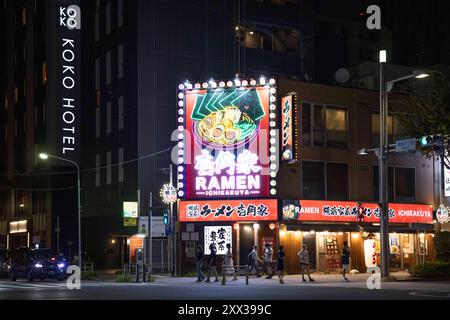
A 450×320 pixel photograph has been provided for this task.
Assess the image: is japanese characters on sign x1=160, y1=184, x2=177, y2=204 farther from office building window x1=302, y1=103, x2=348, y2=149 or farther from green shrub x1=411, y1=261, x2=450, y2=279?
green shrub x1=411, y1=261, x2=450, y2=279

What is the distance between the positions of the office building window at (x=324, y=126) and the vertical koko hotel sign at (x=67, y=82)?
25268 mm

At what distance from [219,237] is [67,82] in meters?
25.6

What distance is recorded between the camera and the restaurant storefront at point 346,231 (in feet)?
144

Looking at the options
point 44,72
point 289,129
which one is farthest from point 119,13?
point 289,129

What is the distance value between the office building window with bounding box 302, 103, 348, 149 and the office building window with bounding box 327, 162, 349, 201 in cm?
132

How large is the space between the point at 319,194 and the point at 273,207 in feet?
13.9

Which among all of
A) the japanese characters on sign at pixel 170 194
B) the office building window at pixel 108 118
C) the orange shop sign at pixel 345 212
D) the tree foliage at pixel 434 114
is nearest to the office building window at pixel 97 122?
the office building window at pixel 108 118

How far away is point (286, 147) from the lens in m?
43.2

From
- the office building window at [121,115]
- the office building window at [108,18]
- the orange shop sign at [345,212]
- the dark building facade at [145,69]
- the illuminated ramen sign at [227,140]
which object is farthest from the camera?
the office building window at [108,18]

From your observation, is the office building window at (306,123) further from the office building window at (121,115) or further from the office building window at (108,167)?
the office building window at (108,167)

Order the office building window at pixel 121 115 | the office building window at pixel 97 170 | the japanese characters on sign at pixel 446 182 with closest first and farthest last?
the japanese characters on sign at pixel 446 182
the office building window at pixel 121 115
the office building window at pixel 97 170

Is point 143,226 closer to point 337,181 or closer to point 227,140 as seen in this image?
point 227,140

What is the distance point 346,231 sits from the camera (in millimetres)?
46219
